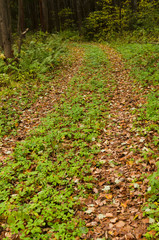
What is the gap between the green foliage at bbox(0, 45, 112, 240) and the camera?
10.4ft

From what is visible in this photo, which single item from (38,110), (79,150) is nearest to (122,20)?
(38,110)

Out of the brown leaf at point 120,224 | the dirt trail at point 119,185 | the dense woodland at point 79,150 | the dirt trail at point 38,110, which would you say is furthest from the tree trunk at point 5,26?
the brown leaf at point 120,224

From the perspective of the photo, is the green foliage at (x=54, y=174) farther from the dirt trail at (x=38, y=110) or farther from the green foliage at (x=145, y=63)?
the green foliage at (x=145, y=63)

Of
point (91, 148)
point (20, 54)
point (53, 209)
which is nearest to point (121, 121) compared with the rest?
point (91, 148)

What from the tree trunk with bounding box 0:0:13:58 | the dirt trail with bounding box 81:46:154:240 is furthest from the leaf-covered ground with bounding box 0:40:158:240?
the tree trunk with bounding box 0:0:13:58

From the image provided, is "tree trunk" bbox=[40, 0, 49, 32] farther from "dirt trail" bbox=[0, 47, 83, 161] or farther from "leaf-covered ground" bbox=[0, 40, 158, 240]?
"leaf-covered ground" bbox=[0, 40, 158, 240]

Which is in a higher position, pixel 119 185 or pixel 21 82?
pixel 21 82

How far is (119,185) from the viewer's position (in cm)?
380

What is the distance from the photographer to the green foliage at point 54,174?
124 inches

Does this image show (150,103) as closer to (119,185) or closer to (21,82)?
(119,185)

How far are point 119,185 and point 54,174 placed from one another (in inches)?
55.7

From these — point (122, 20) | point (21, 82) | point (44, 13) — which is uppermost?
point (44, 13)

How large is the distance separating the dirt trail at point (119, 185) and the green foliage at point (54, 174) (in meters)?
0.25

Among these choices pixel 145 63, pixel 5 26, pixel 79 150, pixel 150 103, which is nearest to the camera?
pixel 79 150
